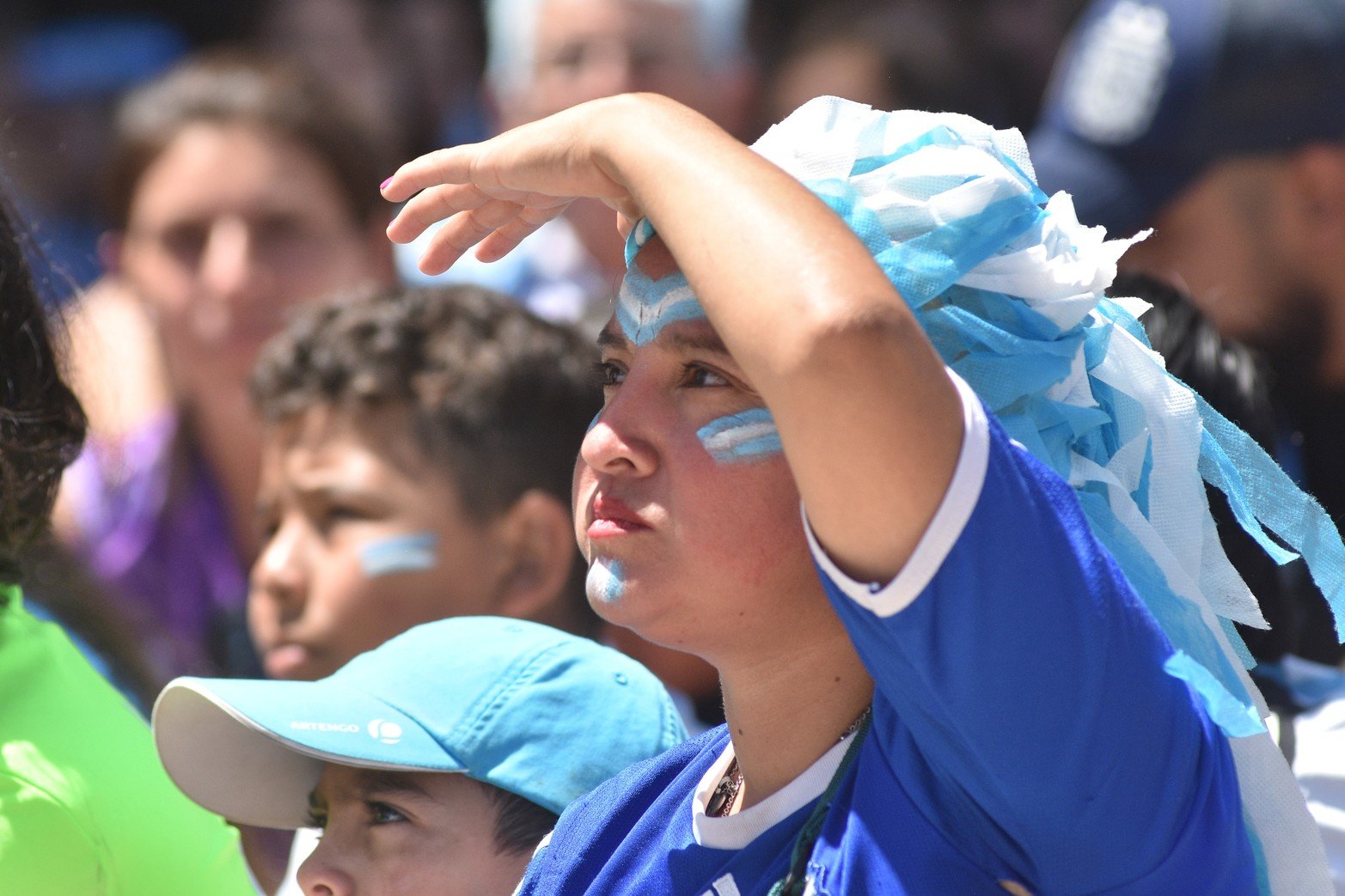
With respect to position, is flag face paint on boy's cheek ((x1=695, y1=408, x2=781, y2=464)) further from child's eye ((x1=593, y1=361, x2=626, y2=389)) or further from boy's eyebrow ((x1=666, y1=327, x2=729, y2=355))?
child's eye ((x1=593, y1=361, x2=626, y2=389))

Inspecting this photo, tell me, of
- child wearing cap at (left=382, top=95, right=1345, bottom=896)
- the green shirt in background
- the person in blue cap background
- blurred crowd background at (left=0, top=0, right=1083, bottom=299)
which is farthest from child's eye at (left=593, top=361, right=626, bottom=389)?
blurred crowd background at (left=0, top=0, right=1083, bottom=299)

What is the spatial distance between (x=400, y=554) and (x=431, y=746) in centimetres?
97

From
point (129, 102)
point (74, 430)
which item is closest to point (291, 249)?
point (129, 102)

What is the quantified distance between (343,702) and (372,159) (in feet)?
8.20

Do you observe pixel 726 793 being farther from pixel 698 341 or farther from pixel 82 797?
pixel 82 797

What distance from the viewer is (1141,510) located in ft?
4.49

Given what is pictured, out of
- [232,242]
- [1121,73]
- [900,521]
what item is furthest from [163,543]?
[900,521]

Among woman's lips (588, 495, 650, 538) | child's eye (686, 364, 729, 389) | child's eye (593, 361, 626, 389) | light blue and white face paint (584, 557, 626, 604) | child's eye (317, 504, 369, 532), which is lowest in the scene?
child's eye (317, 504, 369, 532)

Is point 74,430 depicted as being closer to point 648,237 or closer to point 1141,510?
point 648,237

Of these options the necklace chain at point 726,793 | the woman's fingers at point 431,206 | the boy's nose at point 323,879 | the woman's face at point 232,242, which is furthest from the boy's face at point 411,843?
the woman's face at point 232,242

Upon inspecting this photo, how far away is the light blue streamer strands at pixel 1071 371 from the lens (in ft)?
4.22

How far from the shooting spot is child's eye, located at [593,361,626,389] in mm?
1532

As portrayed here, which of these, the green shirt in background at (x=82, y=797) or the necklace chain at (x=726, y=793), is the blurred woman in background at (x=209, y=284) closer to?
the green shirt in background at (x=82, y=797)

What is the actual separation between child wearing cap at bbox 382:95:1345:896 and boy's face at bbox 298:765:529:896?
0.74 ft
